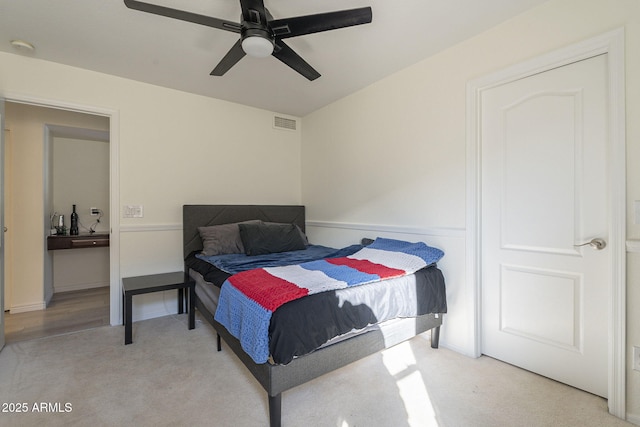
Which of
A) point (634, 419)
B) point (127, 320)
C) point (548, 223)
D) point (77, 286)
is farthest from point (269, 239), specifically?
point (77, 286)

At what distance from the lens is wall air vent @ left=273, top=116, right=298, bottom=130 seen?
4.07 m

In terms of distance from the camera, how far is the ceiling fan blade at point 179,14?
1492 millimetres

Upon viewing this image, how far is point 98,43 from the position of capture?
2.35 m

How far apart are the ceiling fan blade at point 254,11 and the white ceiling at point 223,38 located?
384mm

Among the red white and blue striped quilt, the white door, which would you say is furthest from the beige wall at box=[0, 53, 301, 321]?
the white door

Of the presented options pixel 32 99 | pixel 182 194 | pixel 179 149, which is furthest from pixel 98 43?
pixel 182 194

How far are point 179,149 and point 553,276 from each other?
3.70 metres

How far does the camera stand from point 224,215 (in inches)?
139

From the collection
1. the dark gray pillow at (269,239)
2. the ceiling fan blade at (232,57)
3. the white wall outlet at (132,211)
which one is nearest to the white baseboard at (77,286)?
the white wall outlet at (132,211)

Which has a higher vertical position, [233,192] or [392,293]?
[233,192]

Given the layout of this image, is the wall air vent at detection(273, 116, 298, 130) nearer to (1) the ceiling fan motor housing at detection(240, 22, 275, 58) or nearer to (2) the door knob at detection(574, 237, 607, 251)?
(1) the ceiling fan motor housing at detection(240, 22, 275, 58)

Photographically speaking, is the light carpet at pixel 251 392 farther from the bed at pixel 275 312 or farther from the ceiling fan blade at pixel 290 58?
the ceiling fan blade at pixel 290 58

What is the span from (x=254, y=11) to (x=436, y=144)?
1775 millimetres

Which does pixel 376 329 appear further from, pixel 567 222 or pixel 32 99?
pixel 32 99
